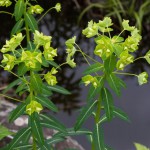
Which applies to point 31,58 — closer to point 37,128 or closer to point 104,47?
point 104,47

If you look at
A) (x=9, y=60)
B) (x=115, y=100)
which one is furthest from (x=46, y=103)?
(x=115, y=100)

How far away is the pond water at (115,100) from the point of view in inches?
158

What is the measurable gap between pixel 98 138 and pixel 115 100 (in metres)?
2.54

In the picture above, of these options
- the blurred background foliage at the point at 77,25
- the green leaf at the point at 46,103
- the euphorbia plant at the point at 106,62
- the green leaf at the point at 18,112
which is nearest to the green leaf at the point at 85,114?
the euphorbia plant at the point at 106,62

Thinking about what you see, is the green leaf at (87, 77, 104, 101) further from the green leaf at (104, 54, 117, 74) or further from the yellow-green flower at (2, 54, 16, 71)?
the yellow-green flower at (2, 54, 16, 71)

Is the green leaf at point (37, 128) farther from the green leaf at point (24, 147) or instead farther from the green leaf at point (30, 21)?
the green leaf at point (30, 21)

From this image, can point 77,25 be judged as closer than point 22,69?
No

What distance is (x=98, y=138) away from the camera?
190 cm

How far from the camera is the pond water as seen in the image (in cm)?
402

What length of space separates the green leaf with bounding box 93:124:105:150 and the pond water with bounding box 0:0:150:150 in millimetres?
1761

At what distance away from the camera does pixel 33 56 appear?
1.59m

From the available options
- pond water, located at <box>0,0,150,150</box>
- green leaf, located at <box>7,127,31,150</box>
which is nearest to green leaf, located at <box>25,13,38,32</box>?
green leaf, located at <box>7,127,31,150</box>

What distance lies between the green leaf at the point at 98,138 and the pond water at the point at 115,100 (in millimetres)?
1761

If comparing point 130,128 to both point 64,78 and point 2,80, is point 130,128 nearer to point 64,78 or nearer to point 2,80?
point 64,78
